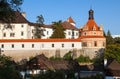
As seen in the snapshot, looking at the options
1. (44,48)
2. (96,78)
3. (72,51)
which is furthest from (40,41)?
(96,78)

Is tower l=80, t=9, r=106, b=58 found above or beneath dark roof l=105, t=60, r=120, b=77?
above

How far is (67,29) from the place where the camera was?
281 feet

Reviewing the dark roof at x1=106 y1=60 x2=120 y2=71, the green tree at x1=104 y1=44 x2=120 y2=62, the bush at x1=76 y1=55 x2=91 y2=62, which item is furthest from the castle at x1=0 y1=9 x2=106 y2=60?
the dark roof at x1=106 y1=60 x2=120 y2=71

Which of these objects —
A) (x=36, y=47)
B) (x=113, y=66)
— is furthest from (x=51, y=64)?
(x=36, y=47)

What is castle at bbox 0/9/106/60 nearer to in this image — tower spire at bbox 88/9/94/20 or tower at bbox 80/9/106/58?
tower at bbox 80/9/106/58

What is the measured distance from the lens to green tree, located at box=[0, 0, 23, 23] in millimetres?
24420

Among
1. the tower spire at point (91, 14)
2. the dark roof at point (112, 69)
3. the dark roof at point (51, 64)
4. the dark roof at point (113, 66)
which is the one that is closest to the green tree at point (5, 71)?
the dark roof at point (112, 69)

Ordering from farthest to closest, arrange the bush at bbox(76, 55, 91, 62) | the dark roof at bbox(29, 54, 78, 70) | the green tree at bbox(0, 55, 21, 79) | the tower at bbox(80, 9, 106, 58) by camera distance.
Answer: the tower at bbox(80, 9, 106, 58) → the bush at bbox(76, 55, 91, 62) → the dark roof at bbox(29, 54, 78, 70) → the green tree at bbox(0, 55, 21, 79)

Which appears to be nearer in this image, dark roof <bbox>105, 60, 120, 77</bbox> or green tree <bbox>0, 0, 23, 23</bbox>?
green tree <bbox>0, 0, 23, 23</bbox>

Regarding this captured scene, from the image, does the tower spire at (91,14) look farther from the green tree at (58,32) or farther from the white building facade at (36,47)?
the white building facade at (36,47)

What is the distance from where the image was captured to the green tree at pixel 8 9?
80.1ft

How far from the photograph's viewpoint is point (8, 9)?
80.9 ft

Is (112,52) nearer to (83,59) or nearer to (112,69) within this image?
(83,59)

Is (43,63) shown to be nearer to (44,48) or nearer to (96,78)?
(96,78)
